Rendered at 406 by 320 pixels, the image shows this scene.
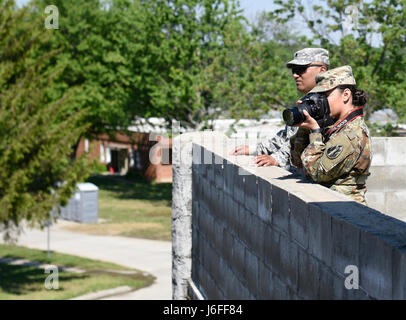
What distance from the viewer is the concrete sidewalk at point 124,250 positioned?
1803 cm

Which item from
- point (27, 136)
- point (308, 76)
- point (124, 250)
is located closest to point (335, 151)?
point (308, 76)

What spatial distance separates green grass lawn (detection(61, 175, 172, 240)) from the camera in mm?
28859

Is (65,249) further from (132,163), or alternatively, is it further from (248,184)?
(132,163)

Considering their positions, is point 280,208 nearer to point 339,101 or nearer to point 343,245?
point 339,101

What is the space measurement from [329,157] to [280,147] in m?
2.24

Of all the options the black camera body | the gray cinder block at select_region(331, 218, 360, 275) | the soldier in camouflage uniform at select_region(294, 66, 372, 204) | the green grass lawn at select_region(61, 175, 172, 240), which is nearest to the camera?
the gray cinder block at select_region(331, 218, 360, 275)

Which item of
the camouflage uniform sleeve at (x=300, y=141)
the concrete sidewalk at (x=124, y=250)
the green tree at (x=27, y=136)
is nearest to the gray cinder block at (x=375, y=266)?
the camouflage uniform sleeve at (x=300, y=141)

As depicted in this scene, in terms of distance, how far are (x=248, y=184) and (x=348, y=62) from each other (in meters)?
19.2

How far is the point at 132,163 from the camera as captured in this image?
168ft

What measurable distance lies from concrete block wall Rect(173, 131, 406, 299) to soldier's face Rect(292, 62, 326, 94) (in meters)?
0.73

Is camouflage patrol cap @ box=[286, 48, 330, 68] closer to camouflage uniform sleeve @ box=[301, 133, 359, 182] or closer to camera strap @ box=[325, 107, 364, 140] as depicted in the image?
camera strap @ box=[325, 107, 364, 140]

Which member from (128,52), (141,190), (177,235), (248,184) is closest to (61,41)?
(128,52)

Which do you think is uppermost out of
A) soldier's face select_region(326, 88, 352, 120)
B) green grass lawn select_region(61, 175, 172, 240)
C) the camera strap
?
soldier's face select_region(326, 88, 352, 120)

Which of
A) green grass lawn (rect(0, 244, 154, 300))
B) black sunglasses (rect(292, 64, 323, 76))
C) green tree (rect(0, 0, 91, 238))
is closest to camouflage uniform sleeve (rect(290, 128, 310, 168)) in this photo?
black sunglasses (rect(292, 64, 323, 76))
